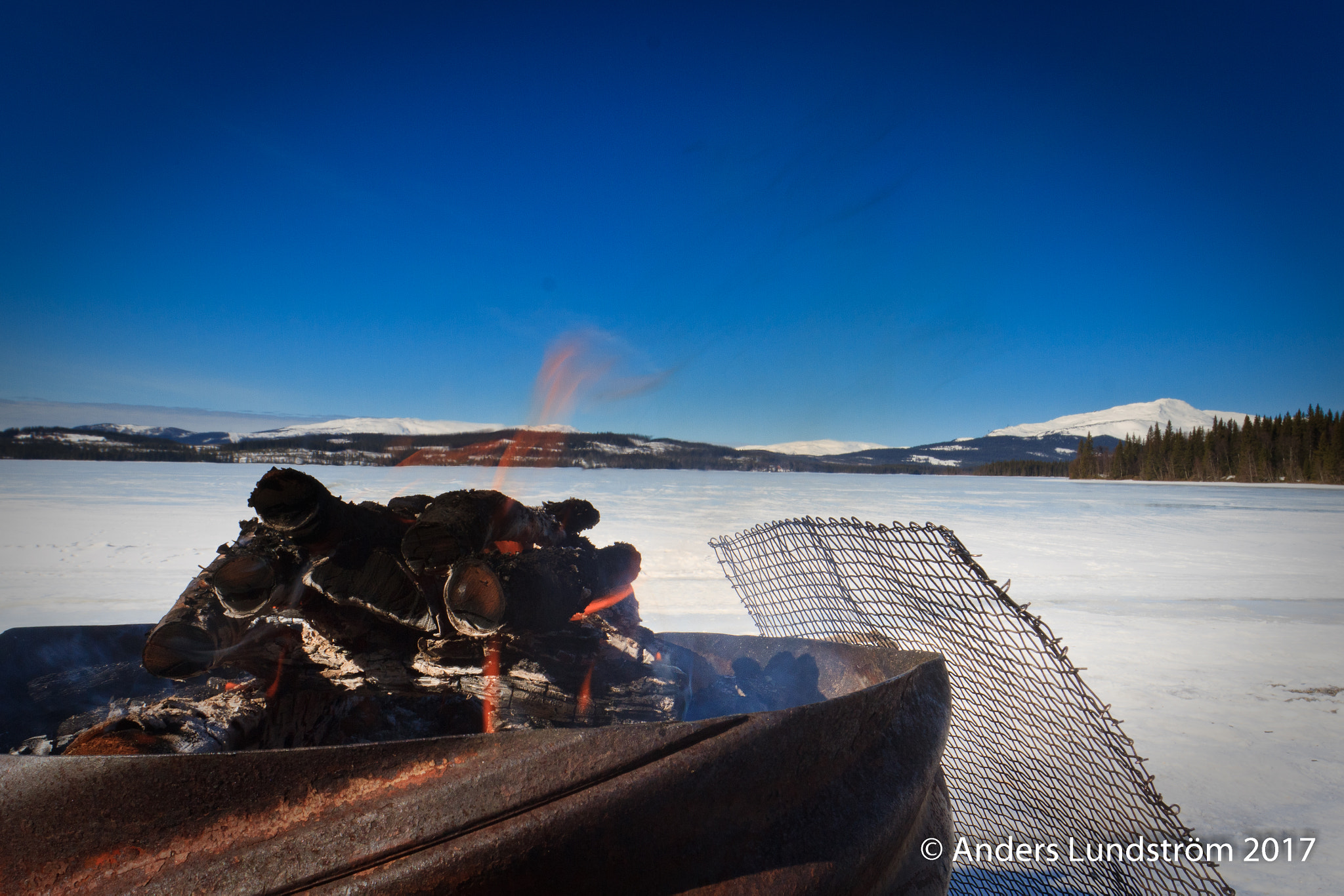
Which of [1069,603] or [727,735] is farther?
[1069,603]

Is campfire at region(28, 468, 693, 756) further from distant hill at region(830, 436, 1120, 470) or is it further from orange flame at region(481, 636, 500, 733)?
distant hill at region(830, 436, 1120, 470)

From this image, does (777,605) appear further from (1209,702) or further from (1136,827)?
(1209,702)

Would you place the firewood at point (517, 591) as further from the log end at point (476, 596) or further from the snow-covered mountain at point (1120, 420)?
the snow-covered mountain at point (1120, 420)

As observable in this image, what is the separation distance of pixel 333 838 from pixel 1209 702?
483 centimetres

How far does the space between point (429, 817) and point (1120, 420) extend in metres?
232

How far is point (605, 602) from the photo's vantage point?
267 cm

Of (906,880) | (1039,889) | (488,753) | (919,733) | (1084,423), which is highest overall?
(1084,423)

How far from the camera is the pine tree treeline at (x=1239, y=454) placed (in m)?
49.7

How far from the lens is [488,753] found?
1078 millimetres

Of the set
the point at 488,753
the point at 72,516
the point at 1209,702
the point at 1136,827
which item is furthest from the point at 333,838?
the point at 72,516

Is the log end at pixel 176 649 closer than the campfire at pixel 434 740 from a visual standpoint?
No

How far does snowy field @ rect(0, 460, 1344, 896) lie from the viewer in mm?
2705

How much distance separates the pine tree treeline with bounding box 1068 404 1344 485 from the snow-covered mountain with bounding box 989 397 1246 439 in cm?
A: 10730

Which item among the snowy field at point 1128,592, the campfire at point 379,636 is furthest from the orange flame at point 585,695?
the snowy field at point 1128,592
